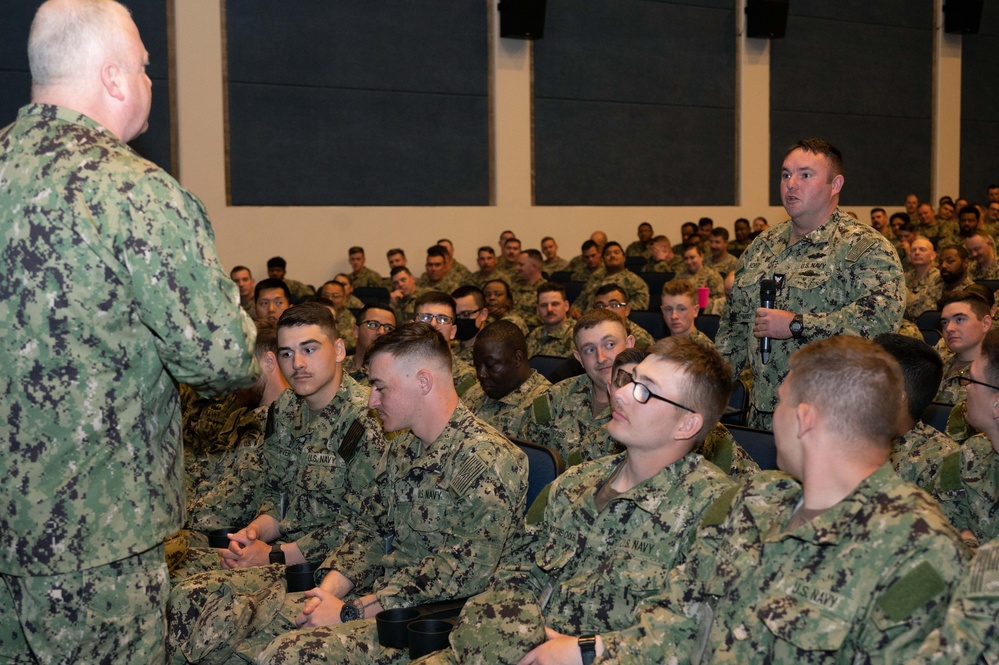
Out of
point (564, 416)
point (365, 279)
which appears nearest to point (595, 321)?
point (564, 416)

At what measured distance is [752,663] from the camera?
1657 mm

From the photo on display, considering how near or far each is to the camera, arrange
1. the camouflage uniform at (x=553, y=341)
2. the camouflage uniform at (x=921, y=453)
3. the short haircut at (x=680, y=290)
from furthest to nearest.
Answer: the camouflage uniform at (x=553, y=341)
the short haircut at (x=680, y=290)
the camouflage uniform at (x=921, y=453)

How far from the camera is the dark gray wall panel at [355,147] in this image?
9.91 metres

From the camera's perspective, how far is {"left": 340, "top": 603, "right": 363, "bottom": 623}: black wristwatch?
2584mm

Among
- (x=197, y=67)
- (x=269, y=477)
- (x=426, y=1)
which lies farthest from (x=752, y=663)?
(x=426, y=1)

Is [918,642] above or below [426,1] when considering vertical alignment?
below

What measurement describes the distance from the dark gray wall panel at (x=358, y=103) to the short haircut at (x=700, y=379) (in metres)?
8.29

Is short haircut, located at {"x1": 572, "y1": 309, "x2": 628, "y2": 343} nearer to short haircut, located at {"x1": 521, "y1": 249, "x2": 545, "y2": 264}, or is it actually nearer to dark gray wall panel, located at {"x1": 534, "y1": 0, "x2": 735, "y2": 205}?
short haircut, located at {"x1": 521, "y1": 249, "x2": 545, "y2": 264}

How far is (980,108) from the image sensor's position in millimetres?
14648

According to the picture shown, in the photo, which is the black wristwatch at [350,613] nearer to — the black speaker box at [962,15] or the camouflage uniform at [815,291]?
the camouflage uniform at [815,291]

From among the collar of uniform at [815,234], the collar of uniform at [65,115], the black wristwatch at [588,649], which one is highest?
the collar of uniform at [65,115]

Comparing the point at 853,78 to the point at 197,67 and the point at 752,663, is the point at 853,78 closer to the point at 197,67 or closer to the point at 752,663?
the point at 197,67

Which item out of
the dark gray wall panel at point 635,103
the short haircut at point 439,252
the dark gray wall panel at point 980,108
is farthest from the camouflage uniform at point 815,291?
the dark gray wall panel at point 980,108

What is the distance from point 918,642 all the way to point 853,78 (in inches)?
523
